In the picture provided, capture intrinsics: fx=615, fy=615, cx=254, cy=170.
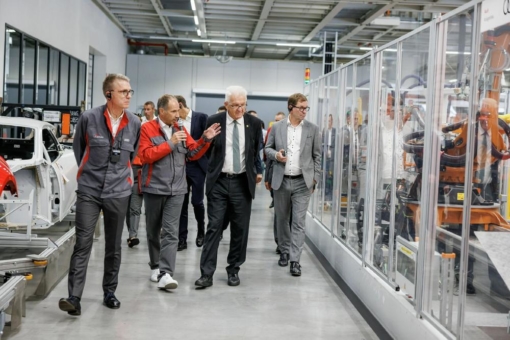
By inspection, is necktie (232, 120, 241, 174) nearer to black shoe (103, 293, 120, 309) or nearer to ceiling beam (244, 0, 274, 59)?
black shoe (103, 293, 120, 309)

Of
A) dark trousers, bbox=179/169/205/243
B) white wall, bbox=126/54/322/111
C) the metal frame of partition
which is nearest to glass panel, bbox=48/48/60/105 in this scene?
dark trousers, bbox=179/169/205/243

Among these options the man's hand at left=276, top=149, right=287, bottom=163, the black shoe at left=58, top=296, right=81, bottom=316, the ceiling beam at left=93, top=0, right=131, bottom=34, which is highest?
the ceiling beam at left=93, top=0, right=131, bottom=34

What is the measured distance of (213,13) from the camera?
14367 millimetres

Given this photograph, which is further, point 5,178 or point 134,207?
point 134,207

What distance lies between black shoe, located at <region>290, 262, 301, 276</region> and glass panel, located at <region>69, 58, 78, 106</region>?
908 centimetres

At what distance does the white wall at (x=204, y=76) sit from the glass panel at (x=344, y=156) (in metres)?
14.2

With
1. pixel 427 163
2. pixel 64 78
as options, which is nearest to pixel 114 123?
pixel 427 163

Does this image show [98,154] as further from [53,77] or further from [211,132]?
[53,77]

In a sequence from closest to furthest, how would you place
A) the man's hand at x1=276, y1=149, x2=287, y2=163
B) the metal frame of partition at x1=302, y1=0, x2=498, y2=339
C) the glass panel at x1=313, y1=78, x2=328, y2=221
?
the metal frame of partition at x1=302, y1=0, x2=498, y2=339 < the man's hand at x1=276, y1=149, x2=287, y2=163 < the glass panel at x1=313, y1=78, x2=328, y2=221

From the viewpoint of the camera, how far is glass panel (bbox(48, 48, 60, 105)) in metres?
12.0

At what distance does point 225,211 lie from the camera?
5395 millimetres

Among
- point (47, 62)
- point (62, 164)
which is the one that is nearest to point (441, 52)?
point (62, 164)

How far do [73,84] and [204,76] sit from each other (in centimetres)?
715

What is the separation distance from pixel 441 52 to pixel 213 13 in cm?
1138
